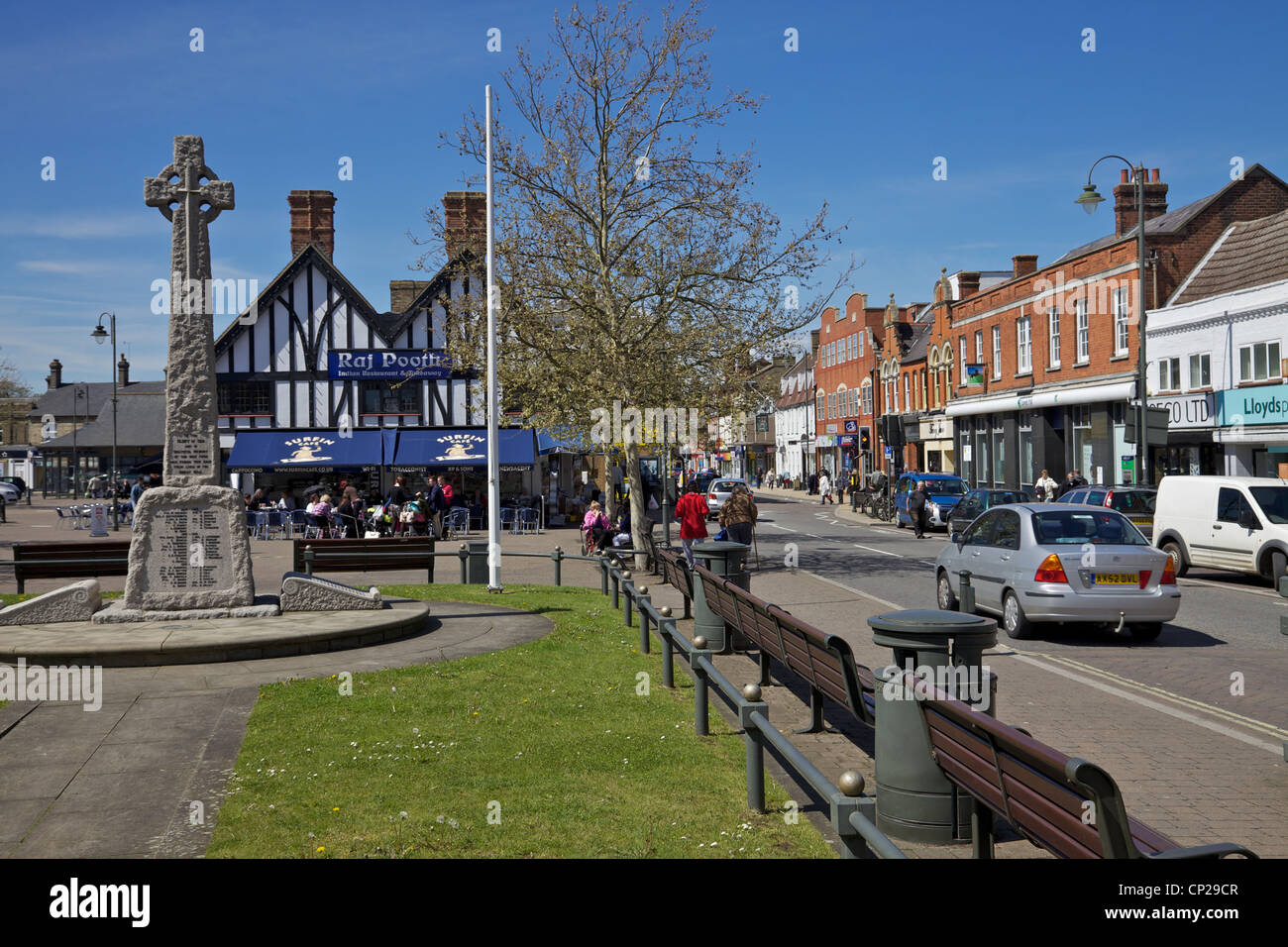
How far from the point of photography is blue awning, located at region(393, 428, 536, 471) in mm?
37500

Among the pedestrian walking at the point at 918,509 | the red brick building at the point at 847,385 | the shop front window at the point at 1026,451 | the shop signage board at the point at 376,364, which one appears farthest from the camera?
the red brick building at the point at 847,385

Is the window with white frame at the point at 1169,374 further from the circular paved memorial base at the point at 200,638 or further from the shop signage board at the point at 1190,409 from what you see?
the circular paved memorial base at the point at 200,638

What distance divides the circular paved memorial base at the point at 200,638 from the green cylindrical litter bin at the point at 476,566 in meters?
6.06

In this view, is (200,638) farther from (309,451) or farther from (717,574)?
(309,451)

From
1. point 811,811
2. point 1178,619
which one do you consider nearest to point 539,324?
point 1178,619

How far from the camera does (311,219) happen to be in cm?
4238

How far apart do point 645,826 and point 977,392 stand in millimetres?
46630

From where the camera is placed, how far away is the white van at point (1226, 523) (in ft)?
58.5

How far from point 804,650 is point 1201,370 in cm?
2902

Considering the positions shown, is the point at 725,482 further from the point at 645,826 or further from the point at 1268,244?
the point at 645,826

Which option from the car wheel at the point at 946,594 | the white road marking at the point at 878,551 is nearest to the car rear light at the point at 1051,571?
the car wheel at the point at 946,594

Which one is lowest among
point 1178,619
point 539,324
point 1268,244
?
point 1178,619

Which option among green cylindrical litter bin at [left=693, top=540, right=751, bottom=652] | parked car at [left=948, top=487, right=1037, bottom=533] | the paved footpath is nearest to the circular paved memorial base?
the paved footpath
